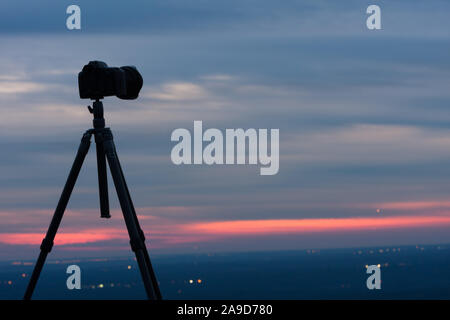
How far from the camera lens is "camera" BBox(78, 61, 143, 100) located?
879 cm

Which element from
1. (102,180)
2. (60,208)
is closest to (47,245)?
(60,208)

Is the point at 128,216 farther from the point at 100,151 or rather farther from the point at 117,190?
the point at 100,151

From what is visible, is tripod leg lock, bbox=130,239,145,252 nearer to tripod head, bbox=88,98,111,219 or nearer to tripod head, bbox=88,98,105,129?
tripod head, bbox=88,98,111,219

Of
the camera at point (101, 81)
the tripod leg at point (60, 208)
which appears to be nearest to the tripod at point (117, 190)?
the tripod leg at point (60, 208)

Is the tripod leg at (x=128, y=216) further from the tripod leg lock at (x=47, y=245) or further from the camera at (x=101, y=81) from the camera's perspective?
the tripod leg lock at (x=47, y=245)

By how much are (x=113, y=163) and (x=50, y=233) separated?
1.16 meters

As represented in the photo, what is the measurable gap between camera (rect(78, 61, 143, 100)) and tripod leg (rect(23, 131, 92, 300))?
0.51m

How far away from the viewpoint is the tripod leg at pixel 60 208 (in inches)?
343

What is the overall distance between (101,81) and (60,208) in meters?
1.58

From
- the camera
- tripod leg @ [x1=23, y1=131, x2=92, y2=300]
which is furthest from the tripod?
the camera

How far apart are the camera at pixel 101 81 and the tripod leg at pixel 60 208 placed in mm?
505
